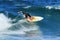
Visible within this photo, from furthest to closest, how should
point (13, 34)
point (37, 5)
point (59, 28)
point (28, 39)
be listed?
point (37, 5)
point (59, 28)
point (13, 34)
point (28, 39)

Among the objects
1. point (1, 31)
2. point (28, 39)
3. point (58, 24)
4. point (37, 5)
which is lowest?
point (28, 39)

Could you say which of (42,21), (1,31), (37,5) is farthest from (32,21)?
(37,5)

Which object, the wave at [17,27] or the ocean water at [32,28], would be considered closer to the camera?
the ocean water at [32,28]

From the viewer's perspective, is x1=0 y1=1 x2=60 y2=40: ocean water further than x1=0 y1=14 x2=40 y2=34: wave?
No

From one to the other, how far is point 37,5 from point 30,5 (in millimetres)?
535

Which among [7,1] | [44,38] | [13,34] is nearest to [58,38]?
[44,38]

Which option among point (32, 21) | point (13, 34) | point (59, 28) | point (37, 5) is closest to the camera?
point (13, 34)

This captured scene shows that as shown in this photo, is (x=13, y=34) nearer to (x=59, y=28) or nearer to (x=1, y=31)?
(x=1, y=31)

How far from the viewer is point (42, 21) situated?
65.2 ft

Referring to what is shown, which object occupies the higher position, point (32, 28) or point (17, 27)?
point (17, 27)

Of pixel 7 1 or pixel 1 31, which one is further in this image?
pixel 7 1

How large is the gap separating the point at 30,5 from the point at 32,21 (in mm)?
8735

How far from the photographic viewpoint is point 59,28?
693 inches

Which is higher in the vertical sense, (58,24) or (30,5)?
(30,5)
